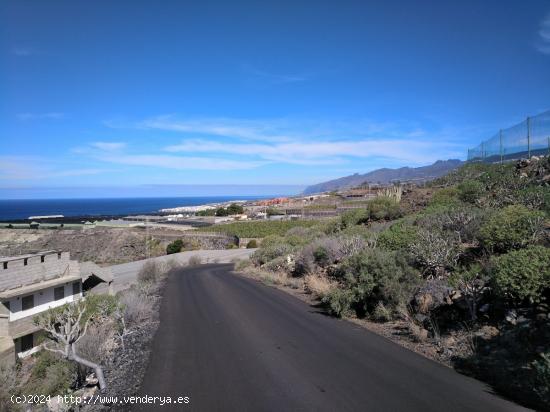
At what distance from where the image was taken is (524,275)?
26.6 feet

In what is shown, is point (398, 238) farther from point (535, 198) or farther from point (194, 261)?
point (194, 261)

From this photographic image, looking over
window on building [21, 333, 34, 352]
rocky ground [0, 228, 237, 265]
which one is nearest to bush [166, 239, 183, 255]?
rocky ground [0, 228, 237, 265]

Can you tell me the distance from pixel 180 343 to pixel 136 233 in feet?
255

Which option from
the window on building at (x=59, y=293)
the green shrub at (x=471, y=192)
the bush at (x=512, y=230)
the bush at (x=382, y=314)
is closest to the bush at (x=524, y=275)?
the bush at (x=512, y=230)

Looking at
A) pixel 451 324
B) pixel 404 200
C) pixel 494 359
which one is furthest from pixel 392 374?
pixel 404 200

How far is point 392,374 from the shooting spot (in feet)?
24.3

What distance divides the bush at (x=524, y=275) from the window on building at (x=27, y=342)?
27.4 m

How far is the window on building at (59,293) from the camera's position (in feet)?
101

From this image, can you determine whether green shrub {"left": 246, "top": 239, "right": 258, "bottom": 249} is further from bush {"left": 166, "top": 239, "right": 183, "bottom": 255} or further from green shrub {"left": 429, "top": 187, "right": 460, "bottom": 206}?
green shrub {"left": 429, "top": 187, "right": 460, "bottom": 206}

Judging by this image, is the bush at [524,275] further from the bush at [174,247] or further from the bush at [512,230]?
the bush at [174,247]

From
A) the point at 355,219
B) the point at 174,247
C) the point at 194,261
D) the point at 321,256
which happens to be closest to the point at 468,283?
the point at 321,256

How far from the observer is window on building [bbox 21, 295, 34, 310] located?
89.4 feet

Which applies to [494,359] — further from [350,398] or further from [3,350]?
[3,350]

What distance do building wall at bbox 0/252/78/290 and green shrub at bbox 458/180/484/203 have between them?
2896cm
